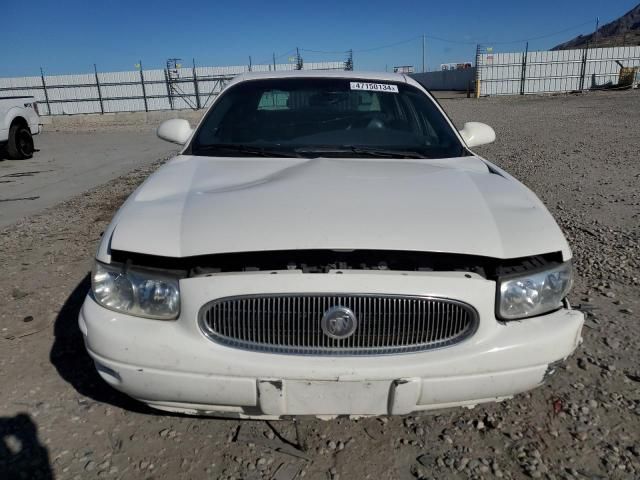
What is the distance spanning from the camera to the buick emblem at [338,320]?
1.64 m

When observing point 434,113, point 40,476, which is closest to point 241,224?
point 40,476

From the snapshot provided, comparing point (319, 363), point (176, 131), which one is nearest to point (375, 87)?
point (176, 131)

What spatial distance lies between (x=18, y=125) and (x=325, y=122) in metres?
10.4

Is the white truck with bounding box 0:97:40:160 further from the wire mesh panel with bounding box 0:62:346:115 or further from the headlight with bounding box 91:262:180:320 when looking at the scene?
the wire mesh panel with bounding box 0:62:346:115

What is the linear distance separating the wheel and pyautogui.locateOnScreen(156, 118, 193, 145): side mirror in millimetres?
9159

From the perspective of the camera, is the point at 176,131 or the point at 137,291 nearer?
the point at 137,291

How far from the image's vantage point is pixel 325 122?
3111 millimetres

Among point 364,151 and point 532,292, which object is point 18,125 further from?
point 532,292

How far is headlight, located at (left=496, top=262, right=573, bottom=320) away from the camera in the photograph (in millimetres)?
1702

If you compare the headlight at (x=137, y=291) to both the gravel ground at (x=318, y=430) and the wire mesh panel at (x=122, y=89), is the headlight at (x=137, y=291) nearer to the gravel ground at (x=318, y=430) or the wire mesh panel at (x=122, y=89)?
the gravel ground at (x=318, y=430)

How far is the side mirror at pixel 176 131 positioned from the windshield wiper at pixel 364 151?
0.86 metres

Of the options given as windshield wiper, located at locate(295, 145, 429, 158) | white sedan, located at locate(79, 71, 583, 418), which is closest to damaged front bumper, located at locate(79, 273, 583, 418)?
white sedan, located at locate(79, 71, 583, 418)

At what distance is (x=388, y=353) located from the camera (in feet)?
5.53

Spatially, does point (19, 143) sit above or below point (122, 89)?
below
